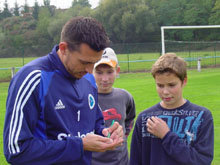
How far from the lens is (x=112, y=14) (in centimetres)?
5872

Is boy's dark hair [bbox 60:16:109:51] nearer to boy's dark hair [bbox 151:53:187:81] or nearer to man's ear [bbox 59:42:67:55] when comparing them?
man's ear [bbox 59:42:67:55]

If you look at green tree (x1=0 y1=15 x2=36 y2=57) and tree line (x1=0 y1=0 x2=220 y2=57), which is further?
tree line (x1=0 y1=0 x2=220 y2=57)

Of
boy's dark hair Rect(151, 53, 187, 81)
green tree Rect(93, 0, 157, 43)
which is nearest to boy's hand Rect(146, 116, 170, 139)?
boy's dark hair Rect(151, 53, 187, 81)

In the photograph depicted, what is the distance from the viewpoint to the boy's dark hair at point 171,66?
9.14 feet

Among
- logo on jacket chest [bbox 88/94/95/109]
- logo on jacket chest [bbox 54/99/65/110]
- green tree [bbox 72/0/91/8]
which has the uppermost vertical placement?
green tree [bbox 72/0/91/8]

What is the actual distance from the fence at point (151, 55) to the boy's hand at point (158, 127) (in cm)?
2466

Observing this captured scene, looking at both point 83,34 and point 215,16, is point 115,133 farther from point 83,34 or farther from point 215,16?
point 215,16

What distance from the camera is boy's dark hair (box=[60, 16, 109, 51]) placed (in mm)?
2178

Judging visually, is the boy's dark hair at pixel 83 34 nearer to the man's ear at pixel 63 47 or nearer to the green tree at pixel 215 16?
the man's ear at pixel 63 47

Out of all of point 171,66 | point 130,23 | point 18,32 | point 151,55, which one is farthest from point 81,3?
point 171,66

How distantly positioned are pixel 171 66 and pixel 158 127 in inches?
20.9

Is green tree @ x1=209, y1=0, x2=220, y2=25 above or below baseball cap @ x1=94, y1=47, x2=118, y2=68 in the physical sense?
above

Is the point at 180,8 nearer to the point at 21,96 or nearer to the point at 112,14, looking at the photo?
the point at 112,14

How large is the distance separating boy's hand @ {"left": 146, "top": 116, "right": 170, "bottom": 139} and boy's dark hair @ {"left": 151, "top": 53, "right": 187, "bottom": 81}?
1.39 ft
